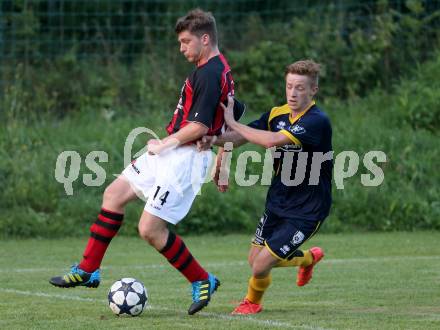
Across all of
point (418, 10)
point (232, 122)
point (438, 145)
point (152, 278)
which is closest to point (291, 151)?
point (232, 122)

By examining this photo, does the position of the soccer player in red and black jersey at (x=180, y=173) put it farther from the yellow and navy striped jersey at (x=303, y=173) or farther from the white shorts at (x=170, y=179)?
the yellow and navy striped jersey at (x=303, y=173)

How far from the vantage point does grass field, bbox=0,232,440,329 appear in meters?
7.04

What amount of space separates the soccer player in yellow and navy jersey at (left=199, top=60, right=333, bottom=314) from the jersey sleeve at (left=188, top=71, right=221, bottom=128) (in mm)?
133

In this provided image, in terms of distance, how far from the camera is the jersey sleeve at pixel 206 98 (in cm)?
732

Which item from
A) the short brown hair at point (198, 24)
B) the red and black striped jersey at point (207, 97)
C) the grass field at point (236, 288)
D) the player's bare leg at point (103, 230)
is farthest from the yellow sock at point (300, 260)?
the short brown hair at point (198, 24)

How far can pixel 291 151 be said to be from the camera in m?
7.63

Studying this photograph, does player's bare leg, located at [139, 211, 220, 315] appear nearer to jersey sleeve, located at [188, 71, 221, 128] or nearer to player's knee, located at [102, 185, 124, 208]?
player's knee, located at [102, 185, 124, 208]

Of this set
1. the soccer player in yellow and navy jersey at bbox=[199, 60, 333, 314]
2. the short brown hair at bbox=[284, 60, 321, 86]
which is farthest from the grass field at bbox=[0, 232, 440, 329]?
the short brown hair at bbox=[284, 60, 321, 86]

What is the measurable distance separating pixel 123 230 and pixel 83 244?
102cm

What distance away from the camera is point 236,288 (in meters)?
9.16

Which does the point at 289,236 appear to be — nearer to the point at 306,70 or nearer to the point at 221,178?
the point at 221,178

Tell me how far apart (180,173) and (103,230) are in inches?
29.1

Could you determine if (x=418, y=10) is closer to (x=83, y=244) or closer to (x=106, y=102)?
(x=106, y=102)

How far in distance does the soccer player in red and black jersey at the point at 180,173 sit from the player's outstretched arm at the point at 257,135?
129 millimetres
